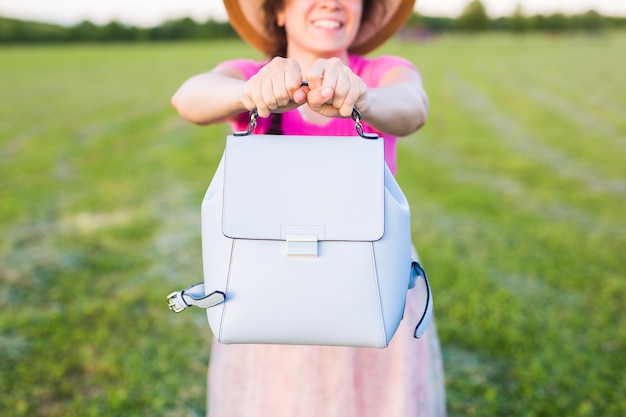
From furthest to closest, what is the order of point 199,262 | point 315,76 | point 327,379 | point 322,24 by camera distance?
point 199,262 < point 327,379 < point 322,24 < point 315,76

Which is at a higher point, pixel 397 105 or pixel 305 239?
pixel 397 105

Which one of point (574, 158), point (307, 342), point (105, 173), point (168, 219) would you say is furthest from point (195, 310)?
point (574, 158)

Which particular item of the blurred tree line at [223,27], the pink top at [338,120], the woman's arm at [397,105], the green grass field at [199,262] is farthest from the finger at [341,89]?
the blurred tree line at [223,27]

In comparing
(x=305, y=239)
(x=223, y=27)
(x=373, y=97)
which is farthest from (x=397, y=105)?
(x=223, y=27)

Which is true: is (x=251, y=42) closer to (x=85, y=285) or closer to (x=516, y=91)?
(x=85, y=285)

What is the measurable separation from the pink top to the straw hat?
0.14m

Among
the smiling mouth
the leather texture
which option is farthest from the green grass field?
the smiling mouth

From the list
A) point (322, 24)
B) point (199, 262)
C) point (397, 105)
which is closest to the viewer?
point (397, 105)

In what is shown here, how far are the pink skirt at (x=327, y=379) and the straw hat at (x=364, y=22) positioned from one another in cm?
85

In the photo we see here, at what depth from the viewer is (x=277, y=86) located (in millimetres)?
1310

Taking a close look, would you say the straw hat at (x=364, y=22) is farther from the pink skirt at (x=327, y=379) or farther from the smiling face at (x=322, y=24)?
the pink skirt at (x=327, y=379)

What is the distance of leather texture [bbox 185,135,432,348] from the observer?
1374mm

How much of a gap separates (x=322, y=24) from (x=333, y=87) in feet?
1.62

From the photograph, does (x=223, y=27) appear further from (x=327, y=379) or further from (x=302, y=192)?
(x=302, y=192)
